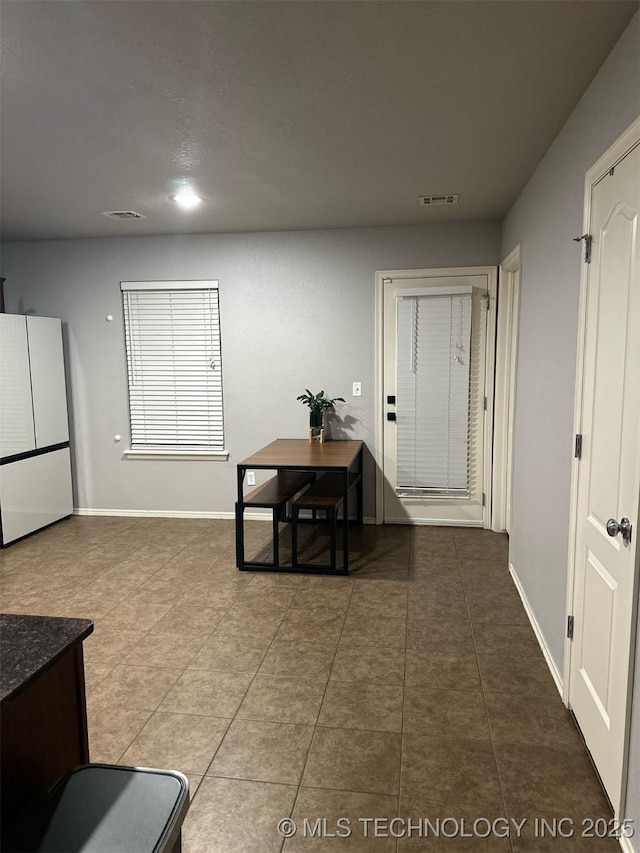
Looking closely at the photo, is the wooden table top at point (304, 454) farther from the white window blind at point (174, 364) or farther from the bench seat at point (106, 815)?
the bench seat at point (106, 815)

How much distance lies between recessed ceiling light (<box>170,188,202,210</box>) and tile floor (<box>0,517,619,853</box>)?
2525 millimetres

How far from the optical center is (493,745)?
Result: 213 centimetres

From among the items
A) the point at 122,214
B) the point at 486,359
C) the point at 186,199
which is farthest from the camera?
the point at 486,359

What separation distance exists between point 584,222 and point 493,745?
2036mm

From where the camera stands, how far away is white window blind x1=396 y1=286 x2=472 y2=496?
14.9 feet

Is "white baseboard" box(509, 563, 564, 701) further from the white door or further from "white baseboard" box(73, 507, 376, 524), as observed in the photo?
"white baseboard" box(73, 507, 376, 524)

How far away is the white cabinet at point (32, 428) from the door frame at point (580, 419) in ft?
13.2

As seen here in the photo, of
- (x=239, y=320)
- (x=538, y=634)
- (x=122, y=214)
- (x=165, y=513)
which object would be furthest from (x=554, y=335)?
(x=165, y=513)

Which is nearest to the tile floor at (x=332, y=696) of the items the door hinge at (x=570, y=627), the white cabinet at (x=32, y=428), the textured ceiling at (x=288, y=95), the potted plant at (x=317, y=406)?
the door hinge at (x=570, y=627)

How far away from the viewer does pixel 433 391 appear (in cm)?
463

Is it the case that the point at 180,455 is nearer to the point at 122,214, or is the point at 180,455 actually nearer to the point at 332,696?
the point at 122,214

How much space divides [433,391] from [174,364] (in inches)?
90.9

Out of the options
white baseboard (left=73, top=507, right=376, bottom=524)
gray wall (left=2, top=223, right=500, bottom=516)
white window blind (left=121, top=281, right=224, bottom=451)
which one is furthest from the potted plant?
white baseboard (left=73, top=507, right=376, bottom=524)

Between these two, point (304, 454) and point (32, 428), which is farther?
point (32, 428)
